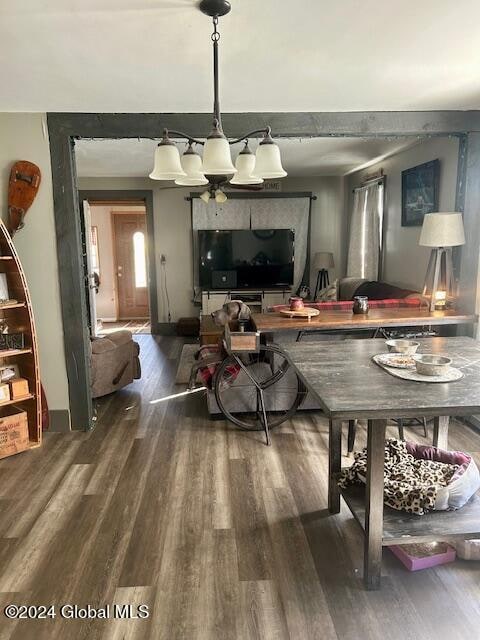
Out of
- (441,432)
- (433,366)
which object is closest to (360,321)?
(441,432)

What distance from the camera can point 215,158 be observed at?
1714 mm

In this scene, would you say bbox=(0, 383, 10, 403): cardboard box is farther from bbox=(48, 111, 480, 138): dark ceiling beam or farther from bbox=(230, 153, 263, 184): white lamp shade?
bbox=(230, 153, 263, 184): white lamp shade

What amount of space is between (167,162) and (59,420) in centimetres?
227

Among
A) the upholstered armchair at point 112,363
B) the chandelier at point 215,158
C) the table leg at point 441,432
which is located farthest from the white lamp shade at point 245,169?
the upholstered armchair at point 112,363

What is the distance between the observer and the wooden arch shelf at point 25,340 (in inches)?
113

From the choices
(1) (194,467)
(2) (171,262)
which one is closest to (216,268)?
(2) (171,262)

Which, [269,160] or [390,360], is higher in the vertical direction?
[269,160]

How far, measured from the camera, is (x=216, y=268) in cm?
666

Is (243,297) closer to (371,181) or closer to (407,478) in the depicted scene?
(371,181)

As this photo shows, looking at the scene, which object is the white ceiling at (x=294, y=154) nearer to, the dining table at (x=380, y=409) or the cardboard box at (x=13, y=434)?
the cardboard box at (x=13, y=434)

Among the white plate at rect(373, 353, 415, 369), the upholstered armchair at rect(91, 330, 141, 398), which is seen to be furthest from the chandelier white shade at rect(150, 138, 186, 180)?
the upholstered armchair at rect(91, 330, 141, 398)

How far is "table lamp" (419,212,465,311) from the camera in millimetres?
3100

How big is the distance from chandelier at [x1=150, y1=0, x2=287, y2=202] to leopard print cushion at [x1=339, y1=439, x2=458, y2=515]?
143 centimetres

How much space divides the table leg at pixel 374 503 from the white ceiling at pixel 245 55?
162 cm
